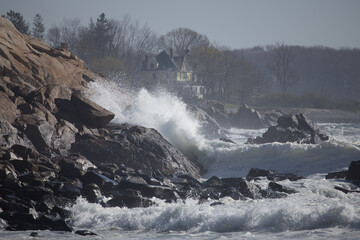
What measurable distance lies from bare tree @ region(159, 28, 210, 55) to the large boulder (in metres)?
73.1

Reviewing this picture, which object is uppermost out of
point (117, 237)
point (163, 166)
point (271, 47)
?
point (271, 47)

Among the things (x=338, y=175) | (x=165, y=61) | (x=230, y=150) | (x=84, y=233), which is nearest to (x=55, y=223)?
(x=84, y=233)

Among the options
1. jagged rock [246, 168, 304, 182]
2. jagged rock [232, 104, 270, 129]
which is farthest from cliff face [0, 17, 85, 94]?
jagged rock [232, 104, 270, 129]

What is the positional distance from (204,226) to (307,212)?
237 cm

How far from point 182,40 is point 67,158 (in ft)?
256

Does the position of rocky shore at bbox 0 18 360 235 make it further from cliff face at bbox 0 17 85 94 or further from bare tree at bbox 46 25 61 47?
bare tree at bbox 46 25 61 47

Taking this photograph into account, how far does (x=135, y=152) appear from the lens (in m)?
20.7

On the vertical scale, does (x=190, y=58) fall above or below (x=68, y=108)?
above

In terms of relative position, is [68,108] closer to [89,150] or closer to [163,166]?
[89,150]

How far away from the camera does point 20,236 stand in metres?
11.3

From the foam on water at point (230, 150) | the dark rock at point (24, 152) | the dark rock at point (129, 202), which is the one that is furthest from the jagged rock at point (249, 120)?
the dark rock at point (129, 202)

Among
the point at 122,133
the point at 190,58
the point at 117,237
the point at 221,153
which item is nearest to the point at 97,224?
the point at 117,237

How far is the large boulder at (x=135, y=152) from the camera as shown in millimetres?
20422

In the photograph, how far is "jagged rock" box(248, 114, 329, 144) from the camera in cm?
3074
